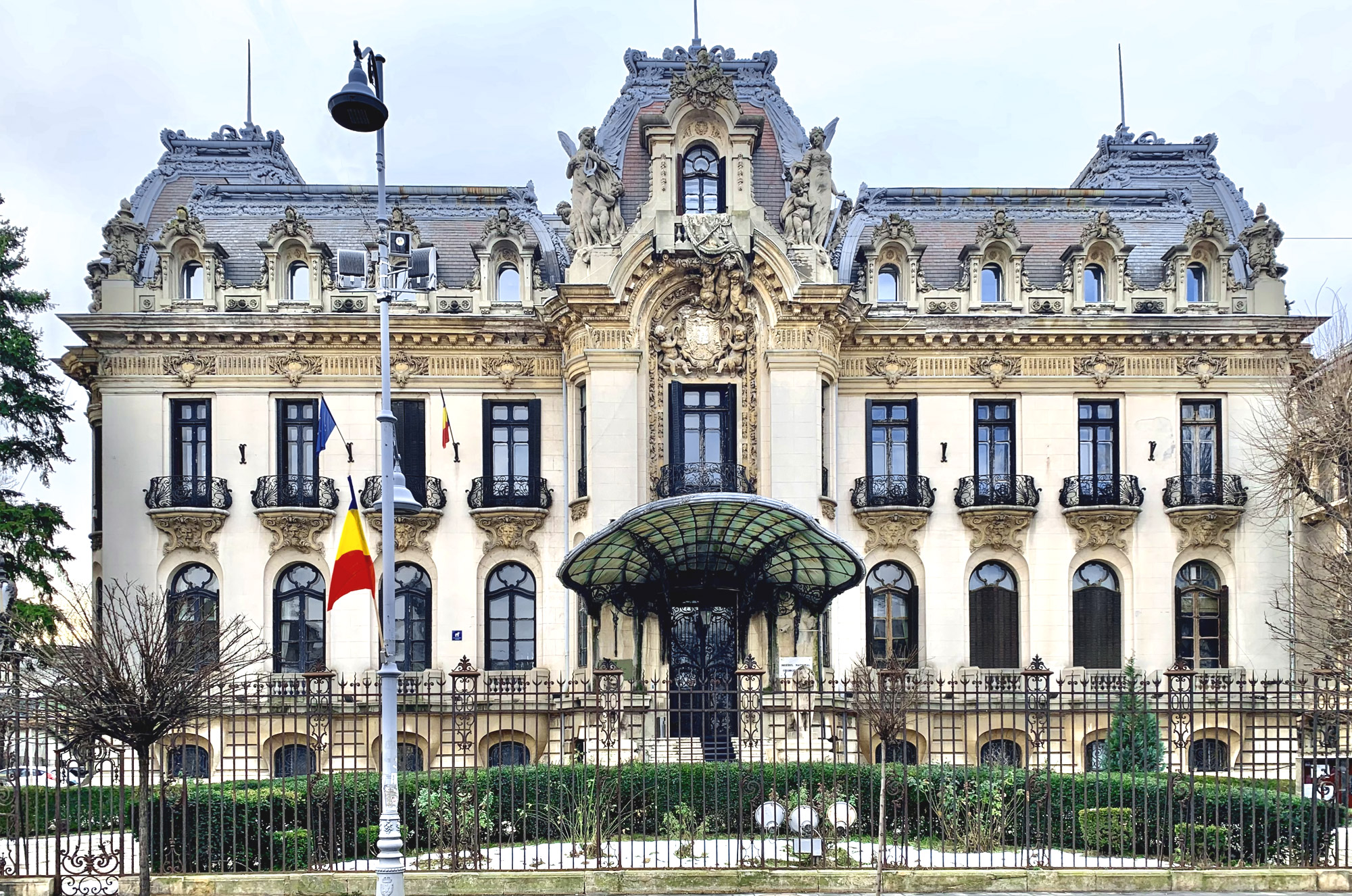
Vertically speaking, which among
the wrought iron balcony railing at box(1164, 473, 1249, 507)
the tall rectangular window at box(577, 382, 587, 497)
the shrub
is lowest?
the shrub

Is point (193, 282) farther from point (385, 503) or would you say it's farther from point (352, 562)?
point (385, 503)

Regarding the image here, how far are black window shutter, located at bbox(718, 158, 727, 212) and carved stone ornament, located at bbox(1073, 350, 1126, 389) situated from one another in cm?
1075

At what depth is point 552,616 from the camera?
34125 millimetres

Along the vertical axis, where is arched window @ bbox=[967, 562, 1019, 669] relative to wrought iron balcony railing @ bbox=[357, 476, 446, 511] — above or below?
below

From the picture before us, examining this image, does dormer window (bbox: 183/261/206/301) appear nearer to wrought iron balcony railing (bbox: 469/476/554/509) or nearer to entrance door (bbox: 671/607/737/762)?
wrought iron balcony railing (bbox: 469/476/554/509)

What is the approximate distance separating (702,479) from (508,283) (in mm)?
8437

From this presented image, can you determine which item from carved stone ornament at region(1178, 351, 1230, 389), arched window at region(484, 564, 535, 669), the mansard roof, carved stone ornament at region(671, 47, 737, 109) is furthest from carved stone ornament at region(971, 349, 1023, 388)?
arched window at region(484, 564, 535, 669)

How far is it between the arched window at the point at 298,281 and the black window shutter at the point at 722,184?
11.5m

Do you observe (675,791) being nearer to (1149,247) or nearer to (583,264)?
(583,264)

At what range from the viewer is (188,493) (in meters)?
33.9

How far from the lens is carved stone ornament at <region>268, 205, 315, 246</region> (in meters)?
34.4

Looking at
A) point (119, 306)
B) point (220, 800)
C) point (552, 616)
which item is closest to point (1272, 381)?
point (552, 616)

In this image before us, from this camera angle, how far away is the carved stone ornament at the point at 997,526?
34.1 m

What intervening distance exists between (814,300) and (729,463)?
15.2ft
